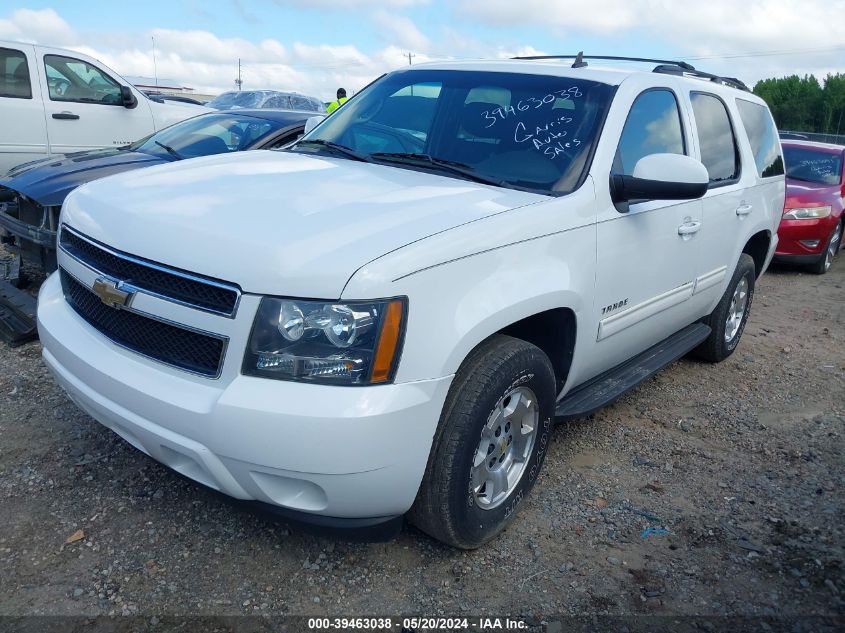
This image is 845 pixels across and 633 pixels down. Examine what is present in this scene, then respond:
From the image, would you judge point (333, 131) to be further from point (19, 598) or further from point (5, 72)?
point (5, 72)

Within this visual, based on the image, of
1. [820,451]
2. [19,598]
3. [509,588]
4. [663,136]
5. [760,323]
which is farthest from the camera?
[760,323]

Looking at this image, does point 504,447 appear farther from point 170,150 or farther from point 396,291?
point 170,150

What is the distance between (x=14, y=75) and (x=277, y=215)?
704 cm

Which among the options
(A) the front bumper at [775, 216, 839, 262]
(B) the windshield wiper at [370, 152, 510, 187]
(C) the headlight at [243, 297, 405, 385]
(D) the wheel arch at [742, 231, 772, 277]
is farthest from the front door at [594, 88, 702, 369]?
(A) the front bumper at [775, 216, 839, 262]

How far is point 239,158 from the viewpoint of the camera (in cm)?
351

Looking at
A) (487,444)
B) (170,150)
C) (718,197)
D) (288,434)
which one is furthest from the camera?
(170,150)

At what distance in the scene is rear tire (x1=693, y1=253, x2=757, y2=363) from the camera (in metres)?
4.92

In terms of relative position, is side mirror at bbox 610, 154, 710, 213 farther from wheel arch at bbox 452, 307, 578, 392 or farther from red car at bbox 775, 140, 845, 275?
red car at bbox 775, 140, 845, 275

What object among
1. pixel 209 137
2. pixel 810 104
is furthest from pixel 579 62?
pixel 810 104

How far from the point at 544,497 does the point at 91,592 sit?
1.88 metres

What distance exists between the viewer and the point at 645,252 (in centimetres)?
344

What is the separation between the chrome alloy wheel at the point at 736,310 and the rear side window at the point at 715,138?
0.95 meters

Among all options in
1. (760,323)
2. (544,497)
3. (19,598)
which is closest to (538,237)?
(544,497)

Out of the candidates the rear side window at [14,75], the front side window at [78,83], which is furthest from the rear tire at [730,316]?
the rear side window at [14,75]
